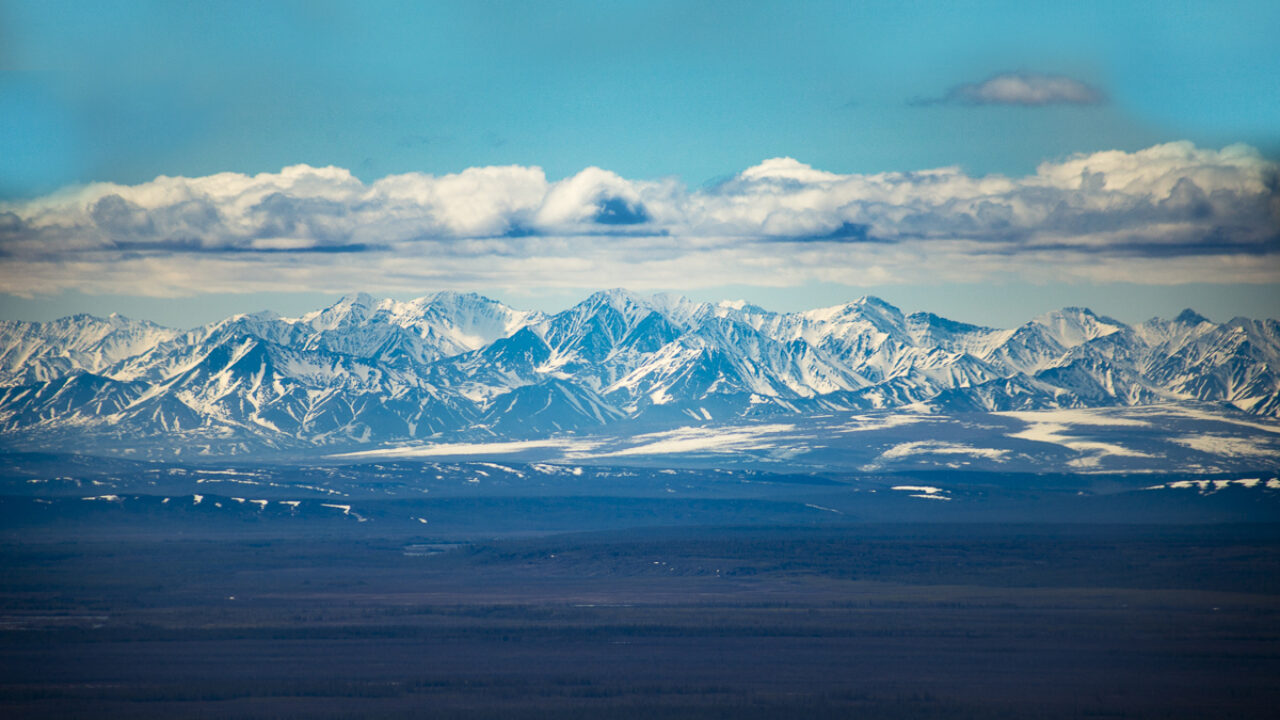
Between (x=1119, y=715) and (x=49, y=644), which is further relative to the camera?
(x=49, y=644)

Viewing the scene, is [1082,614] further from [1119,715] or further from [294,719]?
[294,719]

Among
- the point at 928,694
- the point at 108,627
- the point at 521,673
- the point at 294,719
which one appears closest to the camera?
the point at 294,719

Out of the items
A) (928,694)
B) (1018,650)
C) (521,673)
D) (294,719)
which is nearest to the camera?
(294,719)

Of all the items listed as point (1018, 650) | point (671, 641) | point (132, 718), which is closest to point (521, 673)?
point (671, 641)

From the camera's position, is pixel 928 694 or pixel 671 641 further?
pixel 671 641

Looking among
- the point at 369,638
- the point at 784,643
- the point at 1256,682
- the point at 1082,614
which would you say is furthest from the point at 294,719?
the point at 1082,614

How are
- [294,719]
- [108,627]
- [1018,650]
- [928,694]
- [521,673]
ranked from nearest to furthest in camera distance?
[294,719] → [928,694] → [521,673] → [1018,650] → [108,627]

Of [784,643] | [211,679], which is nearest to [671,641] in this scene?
[784,643]

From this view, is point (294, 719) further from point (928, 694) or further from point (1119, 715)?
point (1119, 715)
